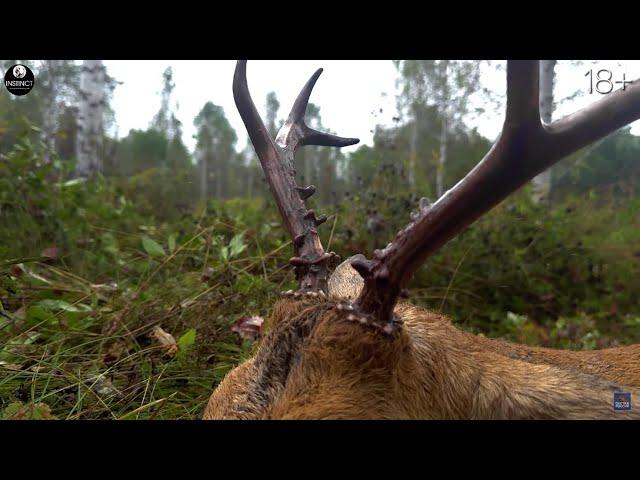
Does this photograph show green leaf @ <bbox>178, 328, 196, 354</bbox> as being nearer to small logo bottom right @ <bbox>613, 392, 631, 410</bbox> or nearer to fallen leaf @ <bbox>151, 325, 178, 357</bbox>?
fallen leaf @ <bbox>151, 325, 178, 357</bbox>

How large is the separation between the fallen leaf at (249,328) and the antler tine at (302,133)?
1012 millimetres

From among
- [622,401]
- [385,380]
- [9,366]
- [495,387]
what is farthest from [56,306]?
[622,401]

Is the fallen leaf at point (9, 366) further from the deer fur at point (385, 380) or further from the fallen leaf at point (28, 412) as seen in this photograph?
the deer fur at point (385, 380)

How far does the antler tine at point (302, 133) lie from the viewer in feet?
7.09

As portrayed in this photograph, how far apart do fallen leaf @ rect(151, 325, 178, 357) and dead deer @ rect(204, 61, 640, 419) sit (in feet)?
2.93

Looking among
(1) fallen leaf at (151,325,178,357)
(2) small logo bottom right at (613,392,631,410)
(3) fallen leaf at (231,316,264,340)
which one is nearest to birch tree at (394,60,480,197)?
(3) fallen leaf at (231,316,264,340)

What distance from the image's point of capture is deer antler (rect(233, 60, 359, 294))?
176 cm

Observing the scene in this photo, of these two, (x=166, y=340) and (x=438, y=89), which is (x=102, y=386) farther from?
(x=438, y=89)

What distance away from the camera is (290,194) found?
187 centimetres

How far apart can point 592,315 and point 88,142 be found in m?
7.15

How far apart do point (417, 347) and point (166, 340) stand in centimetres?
149
